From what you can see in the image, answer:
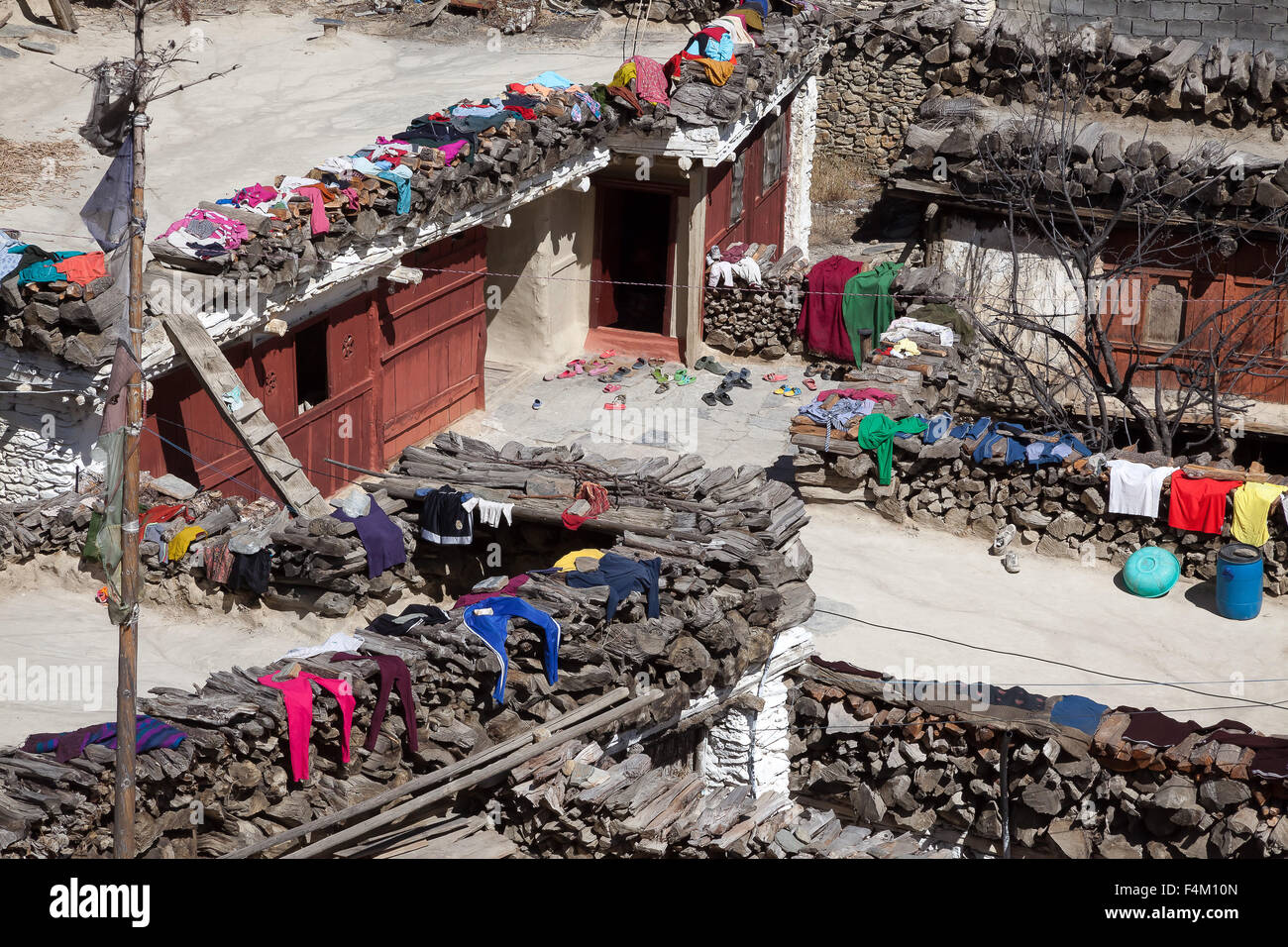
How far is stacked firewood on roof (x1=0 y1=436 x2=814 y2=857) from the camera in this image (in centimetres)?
937

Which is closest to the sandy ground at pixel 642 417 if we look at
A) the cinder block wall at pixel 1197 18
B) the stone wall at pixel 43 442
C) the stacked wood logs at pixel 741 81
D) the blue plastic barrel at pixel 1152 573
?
the stacked wood logs at pixel 741 81

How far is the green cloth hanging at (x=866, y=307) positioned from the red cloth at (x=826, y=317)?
10 cm

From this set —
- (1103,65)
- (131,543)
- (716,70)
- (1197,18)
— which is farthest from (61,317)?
(1197,18)

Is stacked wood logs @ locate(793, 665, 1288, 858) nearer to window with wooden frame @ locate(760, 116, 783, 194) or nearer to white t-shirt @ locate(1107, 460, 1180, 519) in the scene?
white t-shirt @ locate(1107, 460, 1180, 519)

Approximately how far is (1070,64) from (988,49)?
1.34m

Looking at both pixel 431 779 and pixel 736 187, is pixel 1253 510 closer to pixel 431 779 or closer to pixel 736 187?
pixel 431 779

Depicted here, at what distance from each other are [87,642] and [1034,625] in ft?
29.3

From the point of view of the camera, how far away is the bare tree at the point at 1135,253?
20750 millimetres

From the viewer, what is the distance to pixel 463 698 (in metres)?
11.0

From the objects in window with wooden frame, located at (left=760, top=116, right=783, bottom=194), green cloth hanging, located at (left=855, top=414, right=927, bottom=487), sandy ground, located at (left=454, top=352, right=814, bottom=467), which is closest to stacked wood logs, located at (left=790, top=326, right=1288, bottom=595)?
green cloth hanging, located at (left=855, top=414, right=927, bottom=487)

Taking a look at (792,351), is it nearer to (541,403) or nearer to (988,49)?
(541,403)

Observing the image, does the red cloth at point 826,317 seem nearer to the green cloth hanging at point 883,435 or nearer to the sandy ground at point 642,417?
the sandy ground at point 642,417

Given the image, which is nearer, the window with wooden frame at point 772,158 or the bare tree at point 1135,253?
the bare tree at point 1135,253

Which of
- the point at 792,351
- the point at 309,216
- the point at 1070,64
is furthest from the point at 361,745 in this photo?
the point at 1070,64
